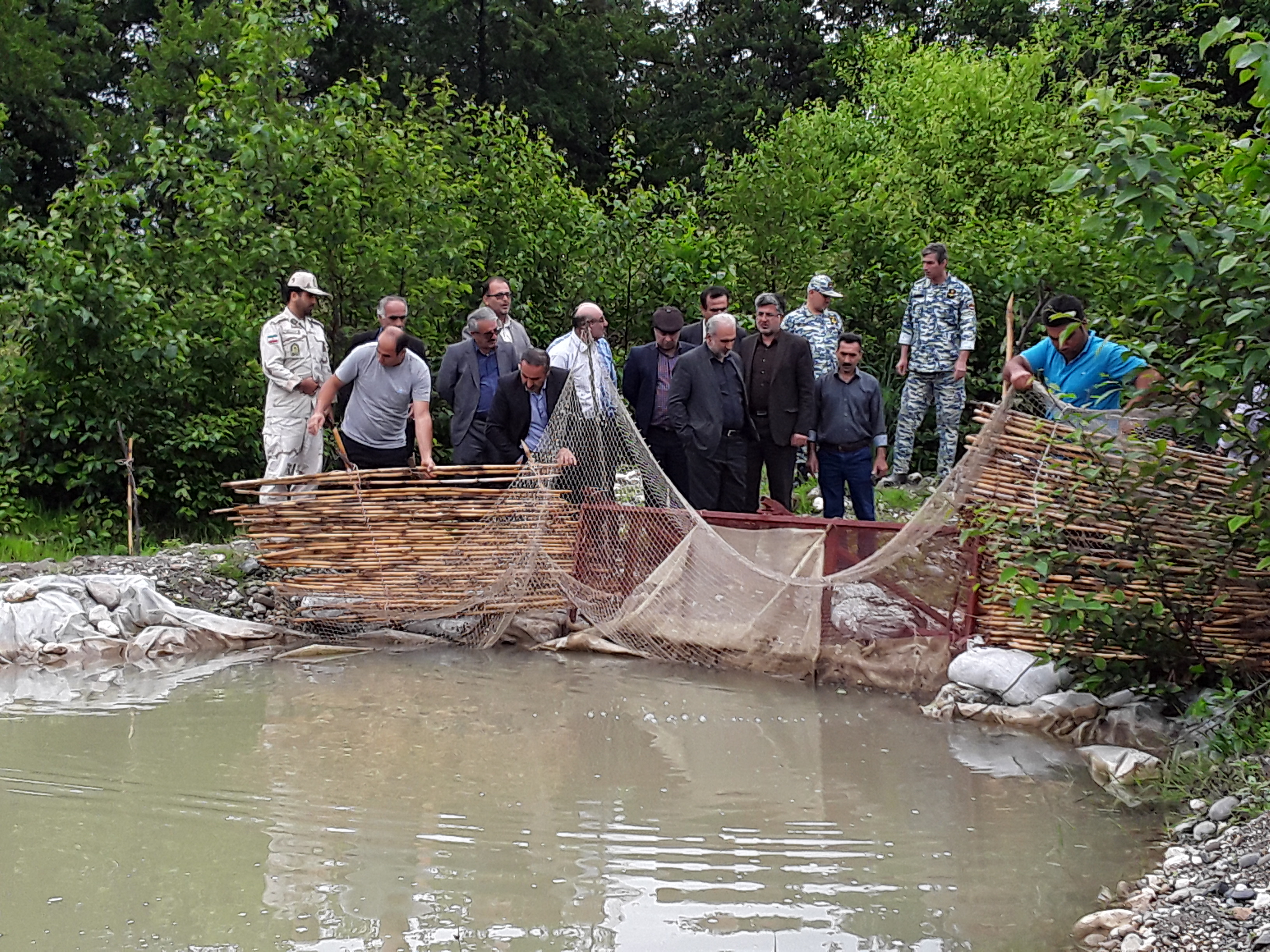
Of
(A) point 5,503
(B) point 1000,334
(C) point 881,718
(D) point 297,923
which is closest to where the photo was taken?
(D) point 297,923

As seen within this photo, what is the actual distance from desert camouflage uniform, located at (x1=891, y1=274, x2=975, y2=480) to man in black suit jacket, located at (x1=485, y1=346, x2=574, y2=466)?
129 inches

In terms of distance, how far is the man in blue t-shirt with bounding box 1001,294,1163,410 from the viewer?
639 centimetres

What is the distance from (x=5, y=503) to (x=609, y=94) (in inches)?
802

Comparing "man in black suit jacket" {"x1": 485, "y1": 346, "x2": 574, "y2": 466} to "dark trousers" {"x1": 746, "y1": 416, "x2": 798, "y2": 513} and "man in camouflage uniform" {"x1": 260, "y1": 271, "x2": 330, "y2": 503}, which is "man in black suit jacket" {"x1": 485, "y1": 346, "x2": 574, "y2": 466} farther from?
"dark trousers" {"x1": 746, "y1": 416, "x2": 798, "y2": 513}

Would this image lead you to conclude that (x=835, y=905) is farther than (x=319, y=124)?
No

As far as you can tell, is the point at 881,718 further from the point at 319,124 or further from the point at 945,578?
the point at 319,124

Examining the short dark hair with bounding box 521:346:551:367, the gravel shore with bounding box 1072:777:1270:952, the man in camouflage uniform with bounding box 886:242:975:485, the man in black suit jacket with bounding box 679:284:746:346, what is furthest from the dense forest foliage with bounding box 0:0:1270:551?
the short dark hair with bounding box 521:346:551:367

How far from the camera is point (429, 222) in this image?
1070cm

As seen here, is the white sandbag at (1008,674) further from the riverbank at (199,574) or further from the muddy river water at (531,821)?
the riverbank at (199,574)

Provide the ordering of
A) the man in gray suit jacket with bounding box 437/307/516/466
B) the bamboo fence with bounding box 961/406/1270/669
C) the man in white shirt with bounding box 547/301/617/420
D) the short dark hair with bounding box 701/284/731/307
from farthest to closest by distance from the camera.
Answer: the short dark hair with bounding box 701/284/731/307
the man in gray suit jacket with bounding box 437/307/516/466
the man in white shirt with bounding box 547/301/617/420
the bamboo fence with bounding box 961/406/1270/669

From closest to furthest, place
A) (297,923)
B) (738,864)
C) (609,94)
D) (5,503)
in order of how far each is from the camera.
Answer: (297,923) < (738,864) < (5,503) < (609,94)

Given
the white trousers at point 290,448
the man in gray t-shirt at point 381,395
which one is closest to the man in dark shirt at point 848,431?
the man in gray t-shirt at point 381,395

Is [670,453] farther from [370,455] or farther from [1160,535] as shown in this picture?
[1160,535]

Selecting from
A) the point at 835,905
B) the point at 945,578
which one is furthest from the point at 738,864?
the point at 945,578
